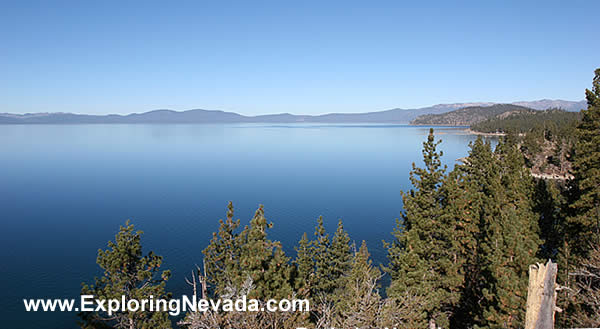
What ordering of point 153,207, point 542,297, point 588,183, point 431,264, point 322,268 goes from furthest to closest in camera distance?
point 153,207 → point 322,268 → point 588,183 → point 431,264 → point 542,297

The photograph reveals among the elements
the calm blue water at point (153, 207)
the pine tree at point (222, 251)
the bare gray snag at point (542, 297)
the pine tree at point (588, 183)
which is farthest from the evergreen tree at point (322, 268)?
the bare gray snag at point (542, 297)

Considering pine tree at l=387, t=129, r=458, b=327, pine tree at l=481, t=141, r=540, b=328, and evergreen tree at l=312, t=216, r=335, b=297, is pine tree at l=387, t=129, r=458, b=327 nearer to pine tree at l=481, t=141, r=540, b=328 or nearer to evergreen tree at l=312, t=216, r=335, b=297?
pine tree at l=481, t=141, r=540, b=328

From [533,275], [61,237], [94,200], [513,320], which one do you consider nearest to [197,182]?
[94,200]

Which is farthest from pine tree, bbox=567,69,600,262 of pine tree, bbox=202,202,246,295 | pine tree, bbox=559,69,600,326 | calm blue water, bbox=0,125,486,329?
pine tree, bbox=202,202,246,295

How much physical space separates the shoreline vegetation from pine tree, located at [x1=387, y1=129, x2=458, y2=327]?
66 millimetres

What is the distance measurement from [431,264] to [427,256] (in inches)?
19.9

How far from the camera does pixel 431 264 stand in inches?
770

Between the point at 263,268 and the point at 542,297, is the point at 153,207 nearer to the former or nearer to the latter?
the point at 263,268

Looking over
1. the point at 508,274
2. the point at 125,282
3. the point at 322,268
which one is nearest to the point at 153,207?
the point at 322,268

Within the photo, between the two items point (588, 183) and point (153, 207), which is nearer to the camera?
point (588, 183)

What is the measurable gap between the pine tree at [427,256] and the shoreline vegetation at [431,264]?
66mm

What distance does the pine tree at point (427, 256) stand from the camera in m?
17.2

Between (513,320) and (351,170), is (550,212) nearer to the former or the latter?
(513,320)

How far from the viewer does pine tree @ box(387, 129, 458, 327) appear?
17.2 metres
